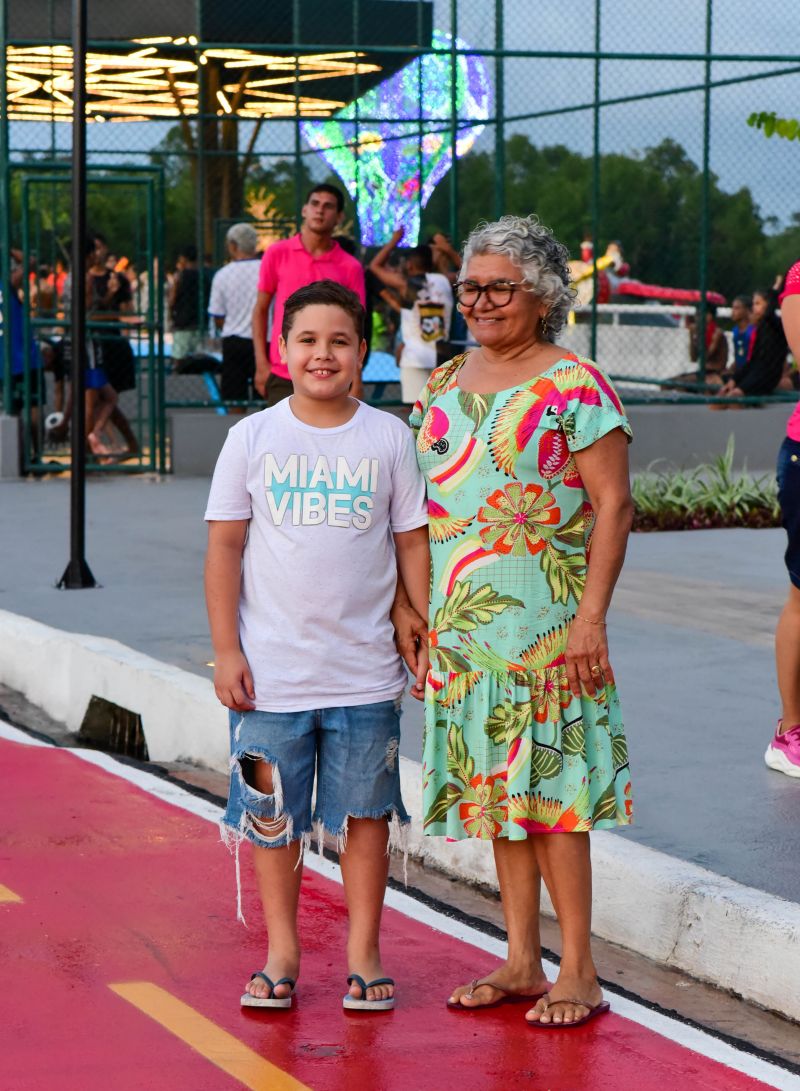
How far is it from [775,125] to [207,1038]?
5.34 m

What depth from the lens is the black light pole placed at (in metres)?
9.52

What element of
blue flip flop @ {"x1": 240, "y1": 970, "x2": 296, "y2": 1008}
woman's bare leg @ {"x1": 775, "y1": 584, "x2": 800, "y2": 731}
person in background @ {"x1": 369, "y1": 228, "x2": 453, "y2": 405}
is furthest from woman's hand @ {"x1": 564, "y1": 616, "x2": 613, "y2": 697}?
person in background @ {"x1": 369, "y1": 228, "x2": 453, "y2": 405}

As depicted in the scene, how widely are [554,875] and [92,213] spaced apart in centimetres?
2032

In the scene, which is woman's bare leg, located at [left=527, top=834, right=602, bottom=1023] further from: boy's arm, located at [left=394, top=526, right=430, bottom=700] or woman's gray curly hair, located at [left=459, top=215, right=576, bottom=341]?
woman's gray curly hair, located at [left=459, top=215, right=576, bottom=341]

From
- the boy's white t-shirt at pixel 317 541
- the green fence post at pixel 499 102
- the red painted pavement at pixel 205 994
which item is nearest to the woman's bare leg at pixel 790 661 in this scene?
the red painted pavement at pixel 205 994

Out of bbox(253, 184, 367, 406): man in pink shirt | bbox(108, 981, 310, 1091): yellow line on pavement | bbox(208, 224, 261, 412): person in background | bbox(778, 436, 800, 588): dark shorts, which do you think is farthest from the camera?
bbox(208, 224, 261, 412): person in background

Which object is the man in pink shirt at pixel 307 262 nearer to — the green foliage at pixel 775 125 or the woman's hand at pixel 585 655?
the green foliage at pixel 775 125

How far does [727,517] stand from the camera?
12.9 meters

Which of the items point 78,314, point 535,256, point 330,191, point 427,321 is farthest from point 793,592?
point 427,321

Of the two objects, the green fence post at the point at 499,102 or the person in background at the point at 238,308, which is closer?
the person in background at the point at 238,308

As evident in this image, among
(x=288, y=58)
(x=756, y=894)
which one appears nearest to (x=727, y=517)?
(x=756, y=894)

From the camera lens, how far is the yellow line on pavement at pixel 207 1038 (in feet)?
12.7

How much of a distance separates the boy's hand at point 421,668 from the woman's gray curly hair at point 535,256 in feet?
2.54

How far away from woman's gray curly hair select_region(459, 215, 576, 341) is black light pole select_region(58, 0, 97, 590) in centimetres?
580
